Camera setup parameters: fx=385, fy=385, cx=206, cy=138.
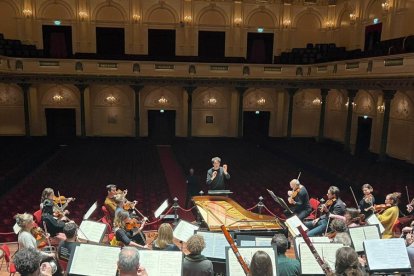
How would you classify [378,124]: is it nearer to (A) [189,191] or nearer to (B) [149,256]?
(A) [189,191]

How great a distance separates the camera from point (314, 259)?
535cm

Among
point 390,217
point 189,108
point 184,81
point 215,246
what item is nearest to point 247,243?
point 215,246

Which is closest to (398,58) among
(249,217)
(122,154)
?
(249,217)

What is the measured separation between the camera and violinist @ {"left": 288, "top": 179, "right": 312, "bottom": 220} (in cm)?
858

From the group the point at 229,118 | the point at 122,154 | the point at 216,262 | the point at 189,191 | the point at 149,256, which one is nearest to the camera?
the point at 149,256

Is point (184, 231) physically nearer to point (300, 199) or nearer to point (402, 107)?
point (300, 199)

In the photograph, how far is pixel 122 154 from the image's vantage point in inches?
795

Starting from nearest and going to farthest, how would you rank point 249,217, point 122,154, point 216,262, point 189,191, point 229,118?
point 216,262
point 249,217
point 189,191
point 122,154
point 229,118

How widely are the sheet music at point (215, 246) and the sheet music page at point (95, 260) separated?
157cm

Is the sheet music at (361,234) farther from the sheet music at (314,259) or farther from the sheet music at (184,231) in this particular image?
the sheet music at (184,231)

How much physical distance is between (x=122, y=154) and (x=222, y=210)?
12.3 metres

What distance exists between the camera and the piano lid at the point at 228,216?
7789mm

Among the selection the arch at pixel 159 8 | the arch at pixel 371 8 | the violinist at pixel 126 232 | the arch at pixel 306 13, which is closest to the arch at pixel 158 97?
the arch at pixel 159 8

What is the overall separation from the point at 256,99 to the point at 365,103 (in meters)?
7.67
